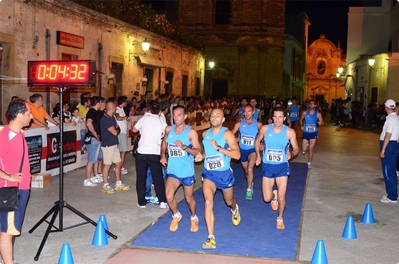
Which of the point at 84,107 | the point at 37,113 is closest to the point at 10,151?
the point at 37,113

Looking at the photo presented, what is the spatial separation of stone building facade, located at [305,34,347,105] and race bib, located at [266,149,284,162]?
234ft

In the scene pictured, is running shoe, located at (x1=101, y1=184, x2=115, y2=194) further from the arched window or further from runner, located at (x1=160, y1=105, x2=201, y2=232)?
the arched window

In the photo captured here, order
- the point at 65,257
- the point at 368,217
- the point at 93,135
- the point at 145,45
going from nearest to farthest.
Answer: the point at 65,257 < the point at 368,217 < the point at 93,135 < the point at 145,45

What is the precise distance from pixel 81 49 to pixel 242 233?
39.1 ft

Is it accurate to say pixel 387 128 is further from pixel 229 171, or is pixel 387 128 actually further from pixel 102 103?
pixel 102 103

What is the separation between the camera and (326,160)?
16141 mm

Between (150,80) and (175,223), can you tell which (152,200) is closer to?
(175,223)

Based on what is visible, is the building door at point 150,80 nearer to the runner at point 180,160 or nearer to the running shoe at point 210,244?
the runner at point 180,160

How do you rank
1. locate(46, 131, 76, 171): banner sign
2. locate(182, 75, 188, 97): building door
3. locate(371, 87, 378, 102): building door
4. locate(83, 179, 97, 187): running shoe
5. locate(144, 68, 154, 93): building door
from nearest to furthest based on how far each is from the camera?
locate(83, 179, 97, 187): running shoe < locate(46, 131, 76, 171): banner sign < locate(144, 68, 154, 93): building door < locate(182, 75, 188, 97): building door < locate(371, 87, 378, 102): building door

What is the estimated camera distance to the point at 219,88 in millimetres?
44062

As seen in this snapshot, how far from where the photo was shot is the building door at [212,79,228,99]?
144 ft

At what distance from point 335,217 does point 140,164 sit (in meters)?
3.58

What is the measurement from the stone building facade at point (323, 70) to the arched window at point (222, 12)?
36627 millimetres

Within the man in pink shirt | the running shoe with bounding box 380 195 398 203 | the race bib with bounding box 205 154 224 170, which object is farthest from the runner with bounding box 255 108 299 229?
the man in pink shirt
